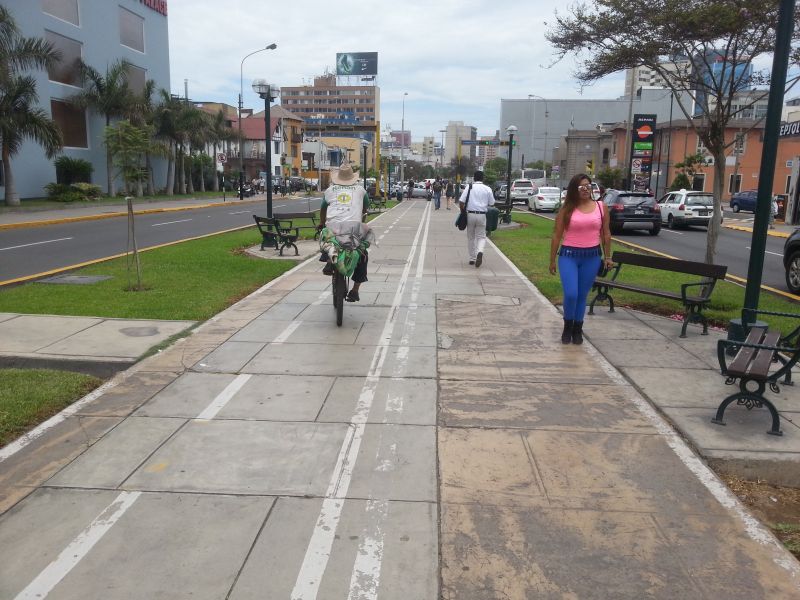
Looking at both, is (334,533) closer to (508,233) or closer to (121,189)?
(508,233)

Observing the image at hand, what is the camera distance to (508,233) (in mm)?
22031

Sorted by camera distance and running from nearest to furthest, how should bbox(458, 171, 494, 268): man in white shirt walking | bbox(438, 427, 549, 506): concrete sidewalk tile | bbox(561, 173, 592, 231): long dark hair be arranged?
bbox(438, 427, 549, 506): concrete sidewalk tile < bbox(561, 173, 592, 231): long dark hair < bbox(458, 171, 494, 268): man in white shirt walking

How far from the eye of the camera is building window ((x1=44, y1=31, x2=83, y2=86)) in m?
36.7

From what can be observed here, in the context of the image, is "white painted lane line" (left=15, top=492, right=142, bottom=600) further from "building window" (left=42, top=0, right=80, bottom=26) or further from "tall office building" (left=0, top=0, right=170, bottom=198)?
"building window" (left=42, top=0, right=80, bottom=26)

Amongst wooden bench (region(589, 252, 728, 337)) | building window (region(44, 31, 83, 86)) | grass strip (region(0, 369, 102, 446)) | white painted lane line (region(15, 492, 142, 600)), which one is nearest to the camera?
white painted lane line (region(15, 492, 142, 600))

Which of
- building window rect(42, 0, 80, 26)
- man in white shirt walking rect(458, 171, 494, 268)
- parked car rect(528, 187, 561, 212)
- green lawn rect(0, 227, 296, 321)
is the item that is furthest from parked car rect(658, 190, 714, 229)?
building window rect(42, 0, 80, 26)

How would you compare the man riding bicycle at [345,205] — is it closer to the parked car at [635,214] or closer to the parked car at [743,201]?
the parked car at [635,214]

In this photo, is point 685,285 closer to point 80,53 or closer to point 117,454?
point 117,454

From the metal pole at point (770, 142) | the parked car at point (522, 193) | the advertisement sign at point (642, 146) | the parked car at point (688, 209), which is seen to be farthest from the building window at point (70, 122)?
the metal pole at point (770, 142)

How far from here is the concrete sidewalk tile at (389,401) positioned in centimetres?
514

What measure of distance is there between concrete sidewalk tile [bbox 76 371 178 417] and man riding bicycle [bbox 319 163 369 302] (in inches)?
102

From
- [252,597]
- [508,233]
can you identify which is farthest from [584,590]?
[508,233]

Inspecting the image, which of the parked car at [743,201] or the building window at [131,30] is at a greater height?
the building window at [131,30]

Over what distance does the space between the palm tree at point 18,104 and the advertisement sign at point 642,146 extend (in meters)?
29.3
